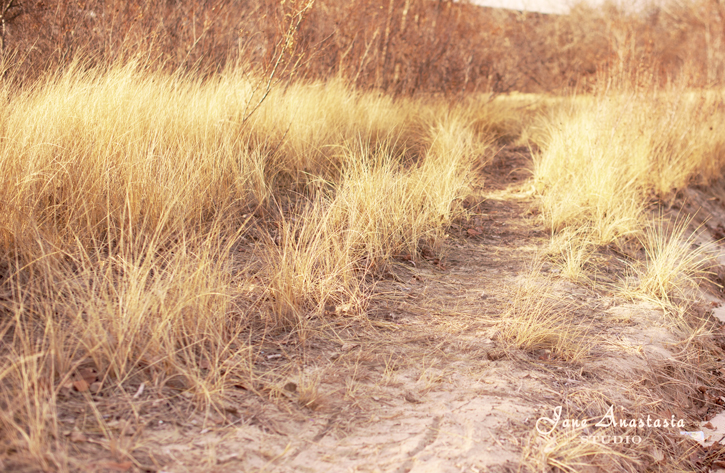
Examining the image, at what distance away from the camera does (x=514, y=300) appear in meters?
3.27

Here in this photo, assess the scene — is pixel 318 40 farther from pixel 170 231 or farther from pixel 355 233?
pixel 170 231

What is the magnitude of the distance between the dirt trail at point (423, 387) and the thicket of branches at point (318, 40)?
2465 mm

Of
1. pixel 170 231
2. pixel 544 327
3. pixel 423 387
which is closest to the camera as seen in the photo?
pixel 423 387

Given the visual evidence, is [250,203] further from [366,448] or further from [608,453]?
[608,453]

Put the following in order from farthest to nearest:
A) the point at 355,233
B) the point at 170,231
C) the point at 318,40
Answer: the point at 318,40 < the point at 355,233 < the point at 170,231

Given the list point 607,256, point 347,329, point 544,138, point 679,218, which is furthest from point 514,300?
point 544,138

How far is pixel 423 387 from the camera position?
2381 millimetres

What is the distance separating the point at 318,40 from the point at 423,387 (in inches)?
209

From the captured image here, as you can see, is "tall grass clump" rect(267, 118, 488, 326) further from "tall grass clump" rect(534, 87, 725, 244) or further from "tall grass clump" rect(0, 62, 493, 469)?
"tall grass clump" rect(534, 87, 725, 244)

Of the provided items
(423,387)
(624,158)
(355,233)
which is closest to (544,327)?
(423,387)

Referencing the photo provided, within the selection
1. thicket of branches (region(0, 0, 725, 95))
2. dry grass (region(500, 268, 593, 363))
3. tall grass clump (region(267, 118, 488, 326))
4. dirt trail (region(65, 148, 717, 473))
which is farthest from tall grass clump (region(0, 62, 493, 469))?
dry grass (region(500, 268, 593, 363))

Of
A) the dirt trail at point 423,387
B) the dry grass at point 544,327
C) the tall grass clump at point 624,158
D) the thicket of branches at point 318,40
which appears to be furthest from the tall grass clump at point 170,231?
the tall grass clump at point 624,158

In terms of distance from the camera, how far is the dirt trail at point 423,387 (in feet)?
6.29

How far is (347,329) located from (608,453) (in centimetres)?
131
